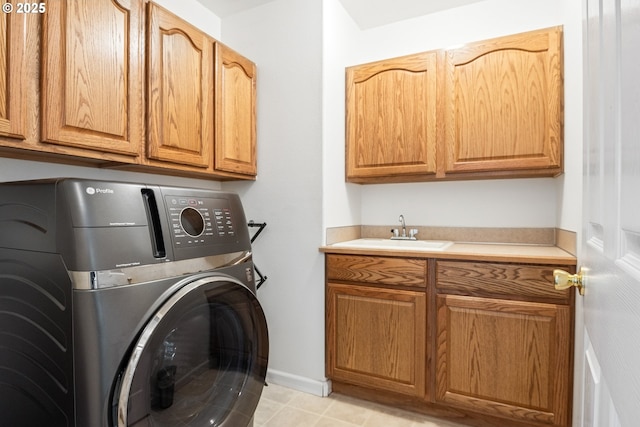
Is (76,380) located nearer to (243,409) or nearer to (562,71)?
(243,409)

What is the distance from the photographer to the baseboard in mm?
2025

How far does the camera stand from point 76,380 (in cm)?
85

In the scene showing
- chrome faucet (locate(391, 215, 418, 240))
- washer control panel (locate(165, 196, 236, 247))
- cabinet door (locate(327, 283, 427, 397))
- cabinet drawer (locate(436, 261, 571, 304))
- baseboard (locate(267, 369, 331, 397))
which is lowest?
baseboard (locate(267, 369, 331, 397))

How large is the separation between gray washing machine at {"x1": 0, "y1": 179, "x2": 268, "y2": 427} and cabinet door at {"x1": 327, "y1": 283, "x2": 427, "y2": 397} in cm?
88

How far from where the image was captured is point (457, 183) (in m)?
2.28

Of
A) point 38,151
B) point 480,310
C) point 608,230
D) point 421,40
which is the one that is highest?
point 421,40

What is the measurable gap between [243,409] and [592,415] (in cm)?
112

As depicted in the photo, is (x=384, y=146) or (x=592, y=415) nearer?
(x=592, y=415)

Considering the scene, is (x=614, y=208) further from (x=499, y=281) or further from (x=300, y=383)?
(x=300, y=383)

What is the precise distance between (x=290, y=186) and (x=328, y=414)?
52.5 inches

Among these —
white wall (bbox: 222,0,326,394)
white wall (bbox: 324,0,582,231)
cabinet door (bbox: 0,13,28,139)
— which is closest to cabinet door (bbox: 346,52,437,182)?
Answer: white wall (bbox: 324,0,582,231)

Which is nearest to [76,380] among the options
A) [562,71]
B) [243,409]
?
[243,409]

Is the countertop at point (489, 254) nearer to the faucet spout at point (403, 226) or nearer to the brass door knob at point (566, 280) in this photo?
the faucet spout at point (403, 226)

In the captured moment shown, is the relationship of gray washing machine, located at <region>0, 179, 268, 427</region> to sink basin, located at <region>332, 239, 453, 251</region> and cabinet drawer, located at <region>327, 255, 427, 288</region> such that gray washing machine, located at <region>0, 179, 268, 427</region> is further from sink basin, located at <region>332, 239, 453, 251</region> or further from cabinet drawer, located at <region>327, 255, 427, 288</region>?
sink basin, located at <region>332, 239, 453, 251</region>
